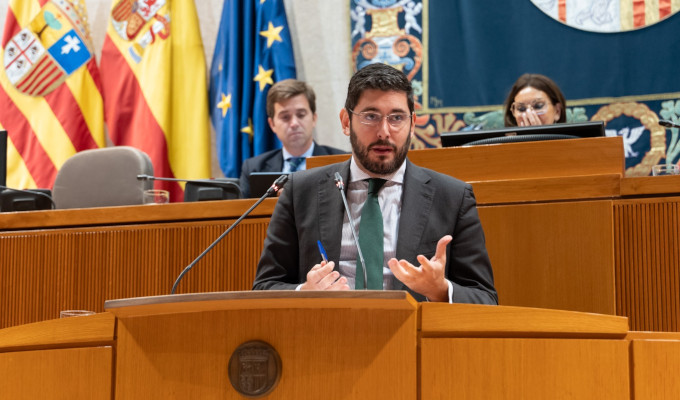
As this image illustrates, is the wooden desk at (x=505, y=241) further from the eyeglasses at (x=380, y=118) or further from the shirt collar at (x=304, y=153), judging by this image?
the shirt collar at (x=304, y=153)

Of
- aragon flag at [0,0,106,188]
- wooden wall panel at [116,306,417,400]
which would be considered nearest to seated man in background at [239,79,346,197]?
aragon flag at [0,0,106,188]

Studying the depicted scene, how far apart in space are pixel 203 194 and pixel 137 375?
5.64ft

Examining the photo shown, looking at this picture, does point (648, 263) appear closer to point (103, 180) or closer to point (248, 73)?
point (103, 180)

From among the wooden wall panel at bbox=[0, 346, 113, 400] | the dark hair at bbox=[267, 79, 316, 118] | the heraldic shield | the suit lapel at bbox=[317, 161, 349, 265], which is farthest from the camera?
the heraldic shield

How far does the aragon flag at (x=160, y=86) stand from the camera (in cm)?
517

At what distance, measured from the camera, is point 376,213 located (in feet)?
7.49

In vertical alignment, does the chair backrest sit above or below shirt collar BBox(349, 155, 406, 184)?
above

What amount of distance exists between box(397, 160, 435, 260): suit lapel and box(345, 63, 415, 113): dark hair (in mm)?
204

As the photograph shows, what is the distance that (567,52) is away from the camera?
4.66 meters

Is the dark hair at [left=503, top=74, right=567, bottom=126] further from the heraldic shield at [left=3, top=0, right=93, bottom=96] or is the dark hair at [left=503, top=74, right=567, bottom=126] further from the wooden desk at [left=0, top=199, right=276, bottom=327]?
the heraldic shield at [left=3, top=0, right=93, bottom=96]

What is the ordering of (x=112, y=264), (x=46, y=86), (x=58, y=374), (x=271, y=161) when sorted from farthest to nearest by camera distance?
(x=46, y=86) → (x=271, y=161) → (x=112, y=264) → (x=58, y=374)

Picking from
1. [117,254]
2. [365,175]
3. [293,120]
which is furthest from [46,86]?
[365,175]

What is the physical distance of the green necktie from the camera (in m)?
2.17

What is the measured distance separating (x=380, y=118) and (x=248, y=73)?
2.89 metres
